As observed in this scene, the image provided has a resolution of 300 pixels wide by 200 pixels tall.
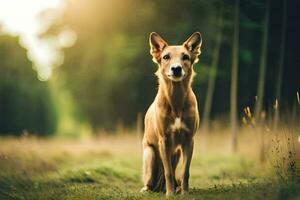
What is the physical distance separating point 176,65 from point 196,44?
77 centimetres

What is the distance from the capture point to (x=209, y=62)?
80.0 ft

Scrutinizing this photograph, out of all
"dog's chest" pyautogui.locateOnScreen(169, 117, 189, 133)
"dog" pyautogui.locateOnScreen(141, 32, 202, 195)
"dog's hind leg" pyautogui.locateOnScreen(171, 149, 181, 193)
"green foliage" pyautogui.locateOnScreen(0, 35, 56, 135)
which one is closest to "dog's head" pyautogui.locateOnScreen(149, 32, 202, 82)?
"dog" pyautogui.locateOnScreen(141, 32, 202, 195)

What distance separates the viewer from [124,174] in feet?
46.3

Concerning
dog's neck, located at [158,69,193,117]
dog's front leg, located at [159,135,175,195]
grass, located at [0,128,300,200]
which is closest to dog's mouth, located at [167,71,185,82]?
dog's neck, located at [158,69,193,117]

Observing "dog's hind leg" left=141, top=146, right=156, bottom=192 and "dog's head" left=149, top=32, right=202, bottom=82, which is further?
"dog's hind leg" left=141, top=146, right=156, bottom=192

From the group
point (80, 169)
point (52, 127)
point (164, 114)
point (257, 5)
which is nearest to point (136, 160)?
point (80, 169)

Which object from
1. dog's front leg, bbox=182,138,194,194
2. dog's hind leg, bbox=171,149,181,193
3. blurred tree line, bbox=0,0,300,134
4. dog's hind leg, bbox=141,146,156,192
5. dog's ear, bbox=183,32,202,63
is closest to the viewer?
dog's front leg, bbox=182,138,194,194

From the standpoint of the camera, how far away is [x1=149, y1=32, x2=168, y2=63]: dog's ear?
998 cm

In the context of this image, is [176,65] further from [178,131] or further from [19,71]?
[19,71]

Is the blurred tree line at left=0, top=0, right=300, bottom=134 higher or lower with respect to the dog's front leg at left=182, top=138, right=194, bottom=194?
higher

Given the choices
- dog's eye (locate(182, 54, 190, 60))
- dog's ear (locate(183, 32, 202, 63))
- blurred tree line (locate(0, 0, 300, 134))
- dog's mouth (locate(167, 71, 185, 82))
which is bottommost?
dog's mouth (locate(167, 71, 185, 82))

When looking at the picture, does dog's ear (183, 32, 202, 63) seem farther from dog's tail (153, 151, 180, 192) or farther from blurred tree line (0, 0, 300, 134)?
blurred tree line (0, 0, 300, 134)

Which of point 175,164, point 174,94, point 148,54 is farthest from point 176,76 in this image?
point 148,54

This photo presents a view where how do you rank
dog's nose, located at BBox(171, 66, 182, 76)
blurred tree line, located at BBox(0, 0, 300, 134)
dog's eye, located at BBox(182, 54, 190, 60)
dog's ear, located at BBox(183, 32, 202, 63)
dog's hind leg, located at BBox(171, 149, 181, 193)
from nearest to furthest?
dog's nose, located at BBox(171, 66, 182, 76), dog's eye, located at BBox(182, 54, 190, 60), dog's ear, located at BBox(183, 32, 202, 63), dog's hind leg, located at BBox(171, 149, 181, 193), blurred tree line, located at BBox(0, 0, 300, 134)
